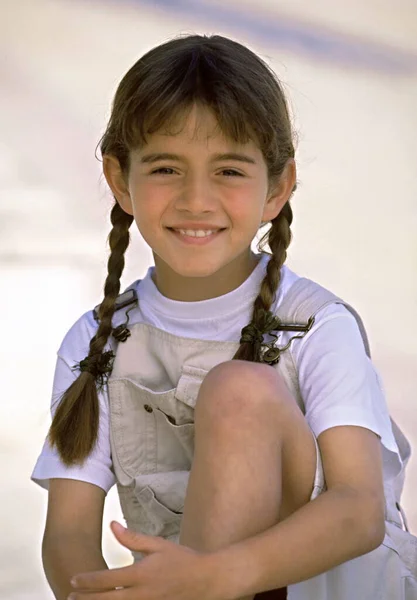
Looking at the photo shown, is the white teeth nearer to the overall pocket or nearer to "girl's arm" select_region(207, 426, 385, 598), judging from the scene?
the overall pocket

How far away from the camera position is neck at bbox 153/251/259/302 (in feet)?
5.52

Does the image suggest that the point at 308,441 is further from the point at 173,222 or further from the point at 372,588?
the point at 173,222

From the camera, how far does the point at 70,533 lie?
62.6 inches

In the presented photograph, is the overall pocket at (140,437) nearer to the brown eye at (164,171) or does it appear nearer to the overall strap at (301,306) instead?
the overall strap at (301,306)

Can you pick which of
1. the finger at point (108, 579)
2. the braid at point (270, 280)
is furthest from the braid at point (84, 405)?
the finger at point (108, 579)

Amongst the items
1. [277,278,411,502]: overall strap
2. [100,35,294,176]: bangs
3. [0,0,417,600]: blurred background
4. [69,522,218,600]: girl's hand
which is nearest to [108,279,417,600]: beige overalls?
[277,278,411,502]: overall strap

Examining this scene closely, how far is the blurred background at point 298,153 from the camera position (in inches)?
105

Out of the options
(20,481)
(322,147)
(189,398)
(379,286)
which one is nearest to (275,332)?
(189,398)

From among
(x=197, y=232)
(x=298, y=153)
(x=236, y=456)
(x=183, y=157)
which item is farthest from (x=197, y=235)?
(x=298, y=153)

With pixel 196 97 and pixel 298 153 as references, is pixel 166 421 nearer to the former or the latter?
pixel 196 97

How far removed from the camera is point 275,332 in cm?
160

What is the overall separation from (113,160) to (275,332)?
35 cm

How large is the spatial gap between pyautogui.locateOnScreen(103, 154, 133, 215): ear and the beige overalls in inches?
6.9

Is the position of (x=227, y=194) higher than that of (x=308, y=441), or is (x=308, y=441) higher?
(x=227, y=194)
